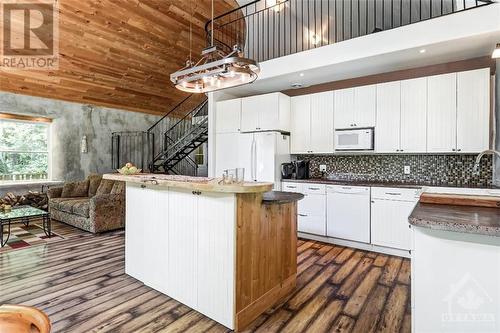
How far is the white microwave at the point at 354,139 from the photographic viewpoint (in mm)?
4195

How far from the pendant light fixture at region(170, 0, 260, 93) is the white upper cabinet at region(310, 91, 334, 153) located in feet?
6.93

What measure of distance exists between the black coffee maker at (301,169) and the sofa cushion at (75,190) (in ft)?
15.0

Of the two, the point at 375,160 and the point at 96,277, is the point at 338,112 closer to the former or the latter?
the point at 375,160

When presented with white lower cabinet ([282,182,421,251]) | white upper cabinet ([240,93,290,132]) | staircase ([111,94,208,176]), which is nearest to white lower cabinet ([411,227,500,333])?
white lower cabinet ([282,182,421,251])

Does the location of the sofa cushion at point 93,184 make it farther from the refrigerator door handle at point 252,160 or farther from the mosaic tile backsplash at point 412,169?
the mosaic tile backsplash at point 412,169

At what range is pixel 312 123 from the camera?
4.79m

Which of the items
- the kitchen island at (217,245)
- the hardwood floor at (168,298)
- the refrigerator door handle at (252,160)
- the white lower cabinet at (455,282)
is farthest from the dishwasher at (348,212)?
the white lower cabinet at (455,282)

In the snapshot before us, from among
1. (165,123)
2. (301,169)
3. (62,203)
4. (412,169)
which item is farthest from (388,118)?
(165,123)

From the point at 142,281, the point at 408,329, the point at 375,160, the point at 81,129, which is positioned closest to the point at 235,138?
the point at 375,160

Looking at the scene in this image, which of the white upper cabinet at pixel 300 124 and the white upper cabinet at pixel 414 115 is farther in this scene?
the white upper cabinet at pixel 300 124

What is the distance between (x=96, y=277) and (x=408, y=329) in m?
3.09

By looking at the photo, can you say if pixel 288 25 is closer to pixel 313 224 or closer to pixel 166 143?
pixel 166 143

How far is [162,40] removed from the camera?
19.2ft

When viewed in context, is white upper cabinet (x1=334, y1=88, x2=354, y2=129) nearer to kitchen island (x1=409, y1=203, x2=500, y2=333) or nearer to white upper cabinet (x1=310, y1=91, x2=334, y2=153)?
white upper cabinet (x1=310, y1=91, x2=334, y2=153)
